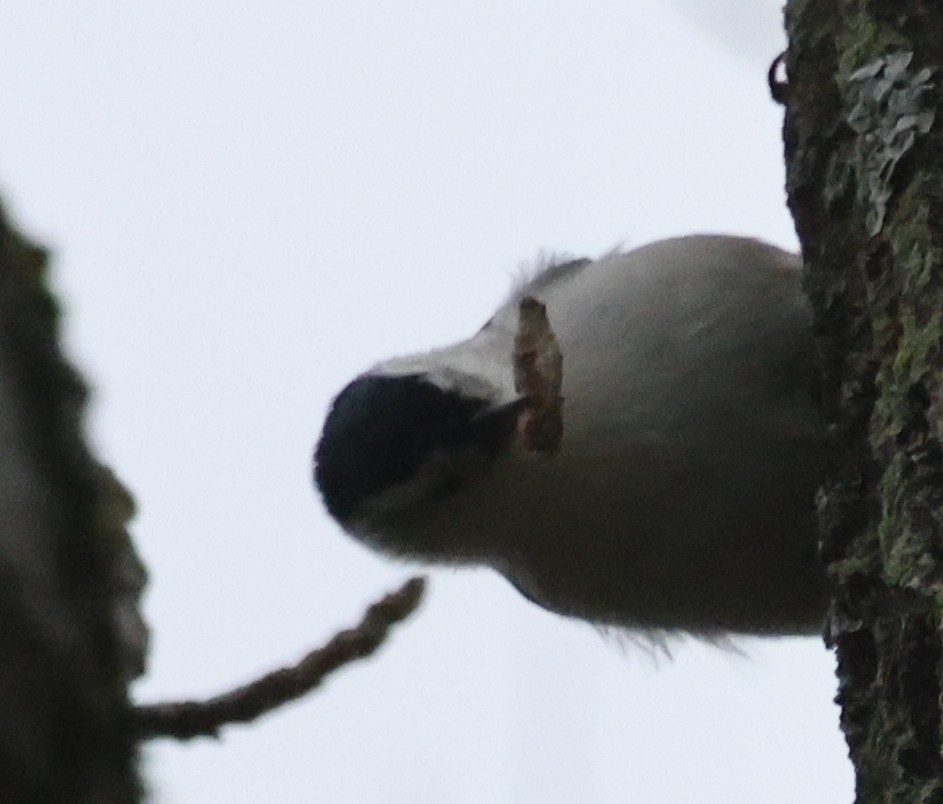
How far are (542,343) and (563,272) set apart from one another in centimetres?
84

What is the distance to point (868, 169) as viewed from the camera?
168 cm

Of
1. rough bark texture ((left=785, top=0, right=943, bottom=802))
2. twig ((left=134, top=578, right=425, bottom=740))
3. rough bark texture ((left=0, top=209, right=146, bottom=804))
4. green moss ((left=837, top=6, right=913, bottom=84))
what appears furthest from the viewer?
green moss ((left=837, top=6, right=913, bottom=84))

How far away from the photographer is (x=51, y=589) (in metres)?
0.61

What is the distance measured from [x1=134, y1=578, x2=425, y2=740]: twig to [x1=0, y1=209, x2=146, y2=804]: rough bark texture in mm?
248

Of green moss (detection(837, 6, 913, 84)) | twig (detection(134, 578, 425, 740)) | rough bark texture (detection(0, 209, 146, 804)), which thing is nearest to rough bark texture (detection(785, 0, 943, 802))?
green moss (detection(837, 6, 913, 84))

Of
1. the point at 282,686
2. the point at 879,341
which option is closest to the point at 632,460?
the point at 879,341

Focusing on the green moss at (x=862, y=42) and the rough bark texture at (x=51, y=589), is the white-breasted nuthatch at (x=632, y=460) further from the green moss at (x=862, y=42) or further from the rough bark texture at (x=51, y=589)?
the rough bark texture at (x=51, y=589)

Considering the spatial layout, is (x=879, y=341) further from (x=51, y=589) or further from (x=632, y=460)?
(x=51, y=589)

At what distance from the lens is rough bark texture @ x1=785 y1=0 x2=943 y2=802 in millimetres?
1456

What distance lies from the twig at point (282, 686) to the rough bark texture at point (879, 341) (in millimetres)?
484

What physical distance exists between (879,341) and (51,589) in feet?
3.93

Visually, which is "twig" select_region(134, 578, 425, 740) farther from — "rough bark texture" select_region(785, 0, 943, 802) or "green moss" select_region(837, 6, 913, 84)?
"green moss" select_region(837, 6, 913, 84)

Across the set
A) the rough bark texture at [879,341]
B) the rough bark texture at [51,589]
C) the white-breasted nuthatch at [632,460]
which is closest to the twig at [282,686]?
the rough bark texture at [51,589]

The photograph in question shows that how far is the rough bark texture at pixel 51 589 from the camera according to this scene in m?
0.59
